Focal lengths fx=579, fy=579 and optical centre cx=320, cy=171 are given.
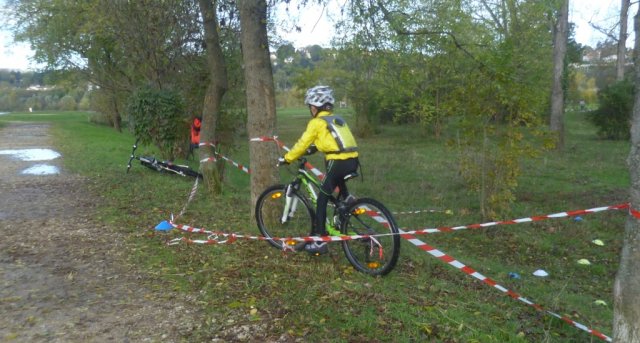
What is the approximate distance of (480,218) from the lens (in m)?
10.8

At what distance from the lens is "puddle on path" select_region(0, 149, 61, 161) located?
16703mm

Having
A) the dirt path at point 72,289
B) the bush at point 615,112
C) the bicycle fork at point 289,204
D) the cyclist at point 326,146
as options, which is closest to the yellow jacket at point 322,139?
the cyclist at point 326,146

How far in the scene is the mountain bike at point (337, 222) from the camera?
5598mm

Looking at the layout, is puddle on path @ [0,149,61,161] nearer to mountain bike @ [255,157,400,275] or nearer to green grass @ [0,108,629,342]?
green grass @ [0,108,629,342]

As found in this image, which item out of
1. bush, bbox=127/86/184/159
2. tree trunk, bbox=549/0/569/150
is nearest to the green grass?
bush, bbox=127/86/184/159

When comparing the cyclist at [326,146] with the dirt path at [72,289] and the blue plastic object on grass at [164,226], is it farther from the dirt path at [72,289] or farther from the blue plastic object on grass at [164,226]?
the blue plastic object on grass at [164,226]

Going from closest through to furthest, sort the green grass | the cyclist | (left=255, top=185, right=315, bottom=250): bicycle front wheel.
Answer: the green grass → the cyclist → (left=255, top=185, right=315, bottom=250): bicycle front wheel

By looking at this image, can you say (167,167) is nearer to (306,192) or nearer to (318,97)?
(306,192)

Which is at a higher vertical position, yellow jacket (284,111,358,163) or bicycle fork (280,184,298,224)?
yellow jacket (284,111,358,163)

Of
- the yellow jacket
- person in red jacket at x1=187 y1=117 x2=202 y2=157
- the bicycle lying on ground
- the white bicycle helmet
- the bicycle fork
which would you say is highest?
the white bicycle helmet

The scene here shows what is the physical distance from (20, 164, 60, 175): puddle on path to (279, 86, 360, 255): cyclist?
945 cm

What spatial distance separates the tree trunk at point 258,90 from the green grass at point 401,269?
0.76 meters

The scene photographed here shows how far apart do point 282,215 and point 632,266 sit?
4.04 meters

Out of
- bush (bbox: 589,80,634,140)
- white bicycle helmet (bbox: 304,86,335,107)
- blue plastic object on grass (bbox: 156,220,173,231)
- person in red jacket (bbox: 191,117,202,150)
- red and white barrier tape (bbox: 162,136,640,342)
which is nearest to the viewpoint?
red and white barrier tape (bbox: 162,136,640,342)
